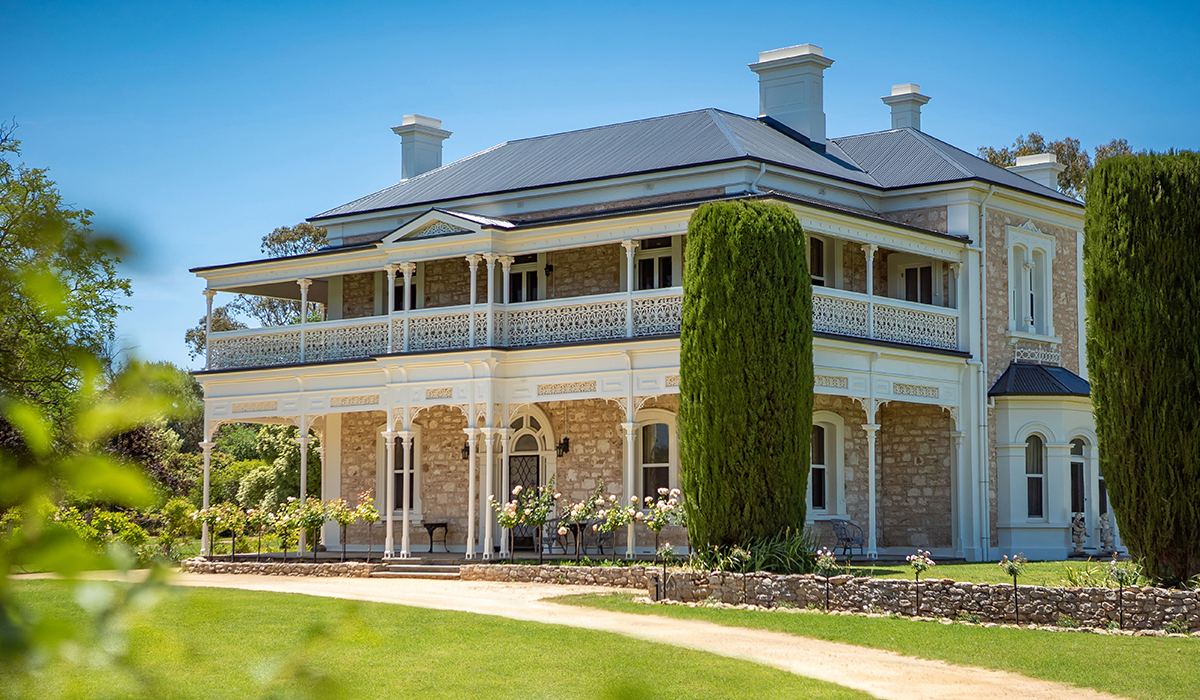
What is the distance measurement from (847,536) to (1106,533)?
636cm

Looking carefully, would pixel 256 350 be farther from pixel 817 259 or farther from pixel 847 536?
pixel 847 536

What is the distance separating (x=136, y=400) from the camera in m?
1.59

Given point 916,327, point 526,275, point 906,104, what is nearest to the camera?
point 916,327

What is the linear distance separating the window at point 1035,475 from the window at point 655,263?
25.3ft

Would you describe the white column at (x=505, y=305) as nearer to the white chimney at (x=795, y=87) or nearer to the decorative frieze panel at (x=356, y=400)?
the decorative frieze panel at (x=356, y=400)

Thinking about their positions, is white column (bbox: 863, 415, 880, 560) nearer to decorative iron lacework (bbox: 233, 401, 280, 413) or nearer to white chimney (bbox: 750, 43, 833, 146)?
white chimney (bbox: 750, 43, 833, 146)

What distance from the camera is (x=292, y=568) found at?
23562 mm

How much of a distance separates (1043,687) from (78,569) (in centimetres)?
1108

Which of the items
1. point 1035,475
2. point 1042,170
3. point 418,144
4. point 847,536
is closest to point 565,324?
point 847,536

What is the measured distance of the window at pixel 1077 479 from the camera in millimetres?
26156

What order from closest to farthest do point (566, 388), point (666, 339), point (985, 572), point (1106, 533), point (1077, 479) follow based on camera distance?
point (985, 572) < point (666, 339) < point (566, 388) < point (1106, 533) < point (1077, 479)

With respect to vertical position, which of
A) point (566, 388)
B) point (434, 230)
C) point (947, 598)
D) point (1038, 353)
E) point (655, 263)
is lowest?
point (947, 598)

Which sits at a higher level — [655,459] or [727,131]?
[727,131]

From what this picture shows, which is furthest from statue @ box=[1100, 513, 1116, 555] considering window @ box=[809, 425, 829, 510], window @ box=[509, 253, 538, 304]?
window @ box=[509, 253, 538, 304]
